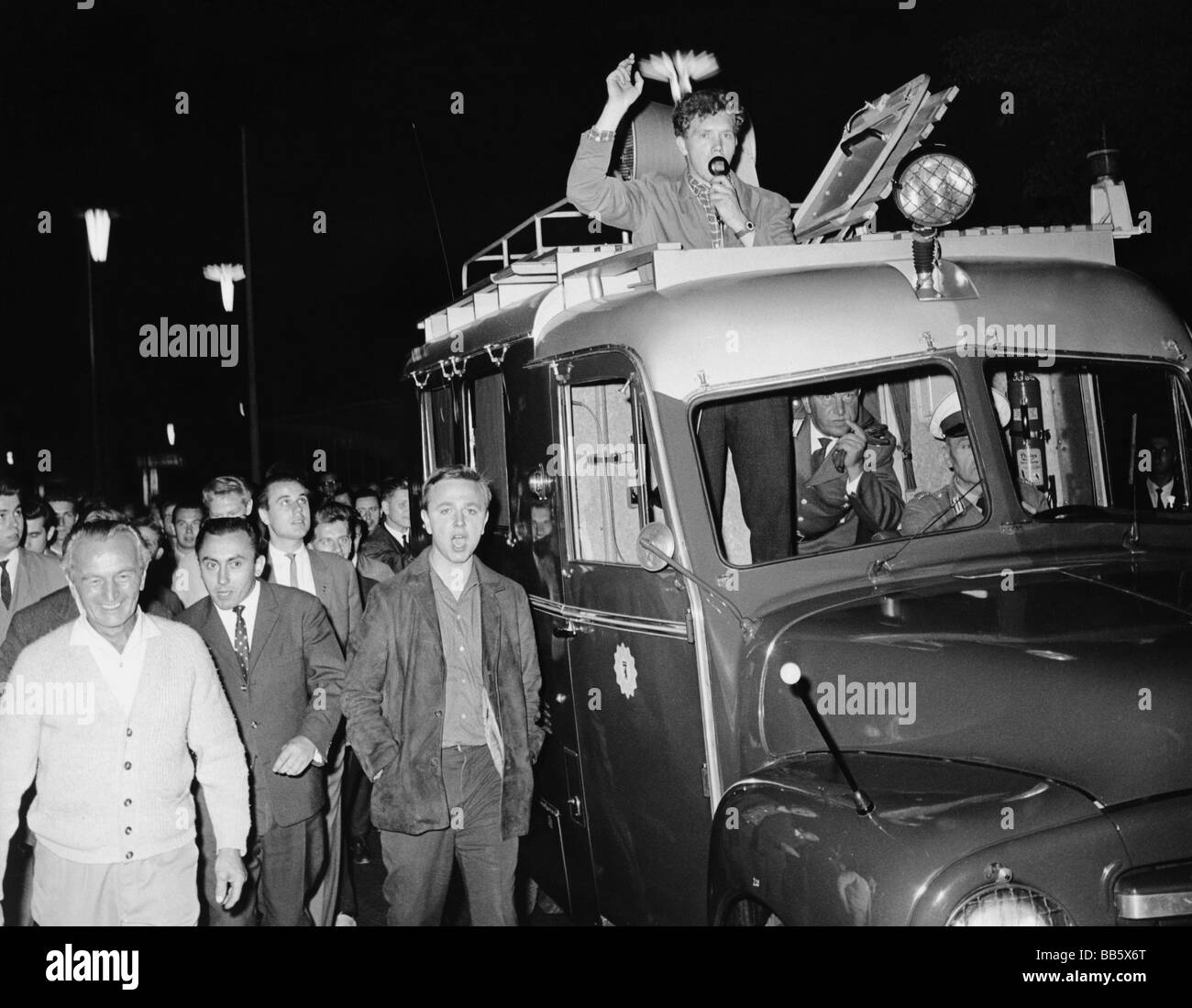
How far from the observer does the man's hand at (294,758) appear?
4770 millimetres

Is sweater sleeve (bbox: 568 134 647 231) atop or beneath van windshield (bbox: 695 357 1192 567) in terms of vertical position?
atop

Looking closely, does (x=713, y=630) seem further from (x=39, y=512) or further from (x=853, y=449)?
(x=39, y=512)

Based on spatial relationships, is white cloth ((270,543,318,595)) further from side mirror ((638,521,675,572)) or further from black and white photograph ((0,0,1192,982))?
side mirror ((638,521,675,572))

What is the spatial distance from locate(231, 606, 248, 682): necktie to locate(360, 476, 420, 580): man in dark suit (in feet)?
11.5

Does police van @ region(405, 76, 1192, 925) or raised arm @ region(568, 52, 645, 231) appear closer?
police van @ region(405, 76, 1192, 925)

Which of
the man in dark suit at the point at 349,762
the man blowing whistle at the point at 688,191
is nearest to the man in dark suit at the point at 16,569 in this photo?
the man in dark suit at the point at 349,762

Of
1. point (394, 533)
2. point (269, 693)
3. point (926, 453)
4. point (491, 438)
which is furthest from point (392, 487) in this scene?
point (926, 453)

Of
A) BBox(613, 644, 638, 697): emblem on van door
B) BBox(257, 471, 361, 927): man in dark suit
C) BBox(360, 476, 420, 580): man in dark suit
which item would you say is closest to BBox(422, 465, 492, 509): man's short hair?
BBox(613, 644, 638, 697): emblem on van door

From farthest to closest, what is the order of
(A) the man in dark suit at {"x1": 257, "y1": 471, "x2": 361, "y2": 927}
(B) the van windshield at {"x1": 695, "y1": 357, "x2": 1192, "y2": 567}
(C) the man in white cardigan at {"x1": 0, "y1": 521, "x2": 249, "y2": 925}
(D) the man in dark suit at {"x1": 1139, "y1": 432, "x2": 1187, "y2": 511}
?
(A) the man in dark suit at {"x1": 257, "y1": 471, "x2": 361, "y2": 927}, (D) the man in dark suit at {"x1": 1139, "y1": 432, "x2": 1187, "y2": 511}, (B) the van windshield at {"x1": 695, "y1": 357, "x2": 1192, "y2": 567}, (C) the man in white cardigan at {"x1": 0, "y1": 521, "x2": 249, "y2": 925}

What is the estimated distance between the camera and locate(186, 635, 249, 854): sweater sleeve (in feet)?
13.4

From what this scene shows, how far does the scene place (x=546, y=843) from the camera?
5539mm

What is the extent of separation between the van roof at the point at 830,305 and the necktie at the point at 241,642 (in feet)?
5.45

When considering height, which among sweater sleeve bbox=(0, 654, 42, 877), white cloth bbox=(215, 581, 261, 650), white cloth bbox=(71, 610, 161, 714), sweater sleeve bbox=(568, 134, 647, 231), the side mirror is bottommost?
sweater sleeve bbox=(0, 654, 42, 877)
